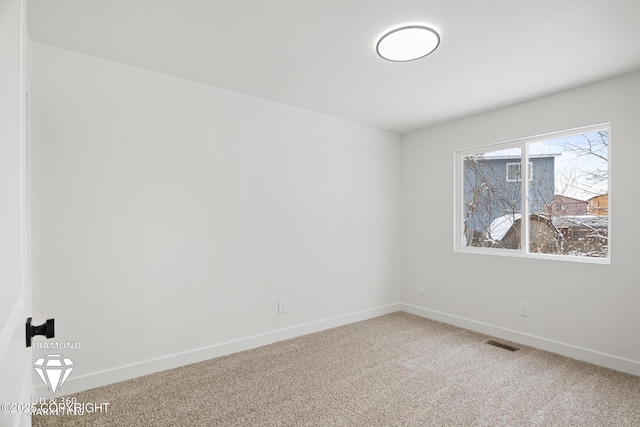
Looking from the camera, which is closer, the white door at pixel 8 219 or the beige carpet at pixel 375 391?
the white door at pixel 8 219

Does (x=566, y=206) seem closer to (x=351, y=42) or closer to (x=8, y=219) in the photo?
(x=351, y=42)

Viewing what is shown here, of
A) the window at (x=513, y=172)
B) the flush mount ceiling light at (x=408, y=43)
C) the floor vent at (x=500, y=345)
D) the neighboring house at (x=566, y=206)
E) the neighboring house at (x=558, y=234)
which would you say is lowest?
the floor vent at (x=500, y=345)

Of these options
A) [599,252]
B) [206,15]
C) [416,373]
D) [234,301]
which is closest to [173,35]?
[206,15]

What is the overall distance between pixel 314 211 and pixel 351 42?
1861 mm

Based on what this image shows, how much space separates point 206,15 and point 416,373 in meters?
2.89

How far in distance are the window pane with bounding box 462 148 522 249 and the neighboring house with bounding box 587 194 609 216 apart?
60cm

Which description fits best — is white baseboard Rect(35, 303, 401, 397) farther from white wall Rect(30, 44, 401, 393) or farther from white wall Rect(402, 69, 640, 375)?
white wall Rect(402, 69, 640, 375)

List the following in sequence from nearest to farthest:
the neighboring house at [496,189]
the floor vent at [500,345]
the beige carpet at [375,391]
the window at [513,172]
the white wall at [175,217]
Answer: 1. the beige carpet at [375,391]
2. the white wall at [175,217]
3. the floor vent at [500,345]
4. the neighboring house at [496,189]
5. the window at [513,172]

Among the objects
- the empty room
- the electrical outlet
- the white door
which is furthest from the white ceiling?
the electrical outlet

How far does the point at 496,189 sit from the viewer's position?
12.2 ft

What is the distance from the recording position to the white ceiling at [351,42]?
6.17 feet

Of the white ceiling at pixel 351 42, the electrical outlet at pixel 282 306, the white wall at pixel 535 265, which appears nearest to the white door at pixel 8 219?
the white ceiling at pixel 351 42

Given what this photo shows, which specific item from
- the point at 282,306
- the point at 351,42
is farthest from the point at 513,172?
the point at 282,306

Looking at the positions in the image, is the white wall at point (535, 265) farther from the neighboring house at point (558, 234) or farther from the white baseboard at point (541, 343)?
the neighboring house at point (558, 234)
